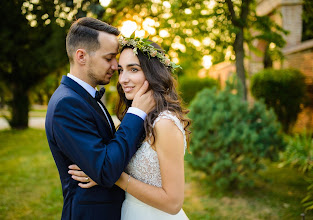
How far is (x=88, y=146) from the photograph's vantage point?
1695 millimetres

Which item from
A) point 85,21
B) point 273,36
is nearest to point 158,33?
point 273,36

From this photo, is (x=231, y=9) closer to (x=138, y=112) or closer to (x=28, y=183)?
(x=138, y=112)

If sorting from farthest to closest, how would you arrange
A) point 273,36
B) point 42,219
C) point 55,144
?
point 273,36
point 42,219
point 55,144

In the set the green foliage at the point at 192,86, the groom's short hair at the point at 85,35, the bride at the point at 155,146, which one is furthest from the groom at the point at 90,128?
the green foliage at the point at 192,86

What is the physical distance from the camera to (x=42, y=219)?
484 centimetres

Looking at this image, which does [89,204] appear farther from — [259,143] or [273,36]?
[273,36]

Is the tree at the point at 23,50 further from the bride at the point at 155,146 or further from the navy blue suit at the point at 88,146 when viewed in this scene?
the navy blue suit at the point at 88,146

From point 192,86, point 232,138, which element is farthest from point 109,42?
point 192,86

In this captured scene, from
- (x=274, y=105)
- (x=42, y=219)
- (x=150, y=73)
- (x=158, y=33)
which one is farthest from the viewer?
(x=274, y=105)

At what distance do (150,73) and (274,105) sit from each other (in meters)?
8.66

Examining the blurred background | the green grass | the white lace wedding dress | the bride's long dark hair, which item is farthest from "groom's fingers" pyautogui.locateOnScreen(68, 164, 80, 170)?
the green grass

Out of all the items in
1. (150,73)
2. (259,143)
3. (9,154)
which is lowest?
(9,154)

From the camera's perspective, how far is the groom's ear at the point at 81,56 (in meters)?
2.23

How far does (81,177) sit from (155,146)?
1.94ft
